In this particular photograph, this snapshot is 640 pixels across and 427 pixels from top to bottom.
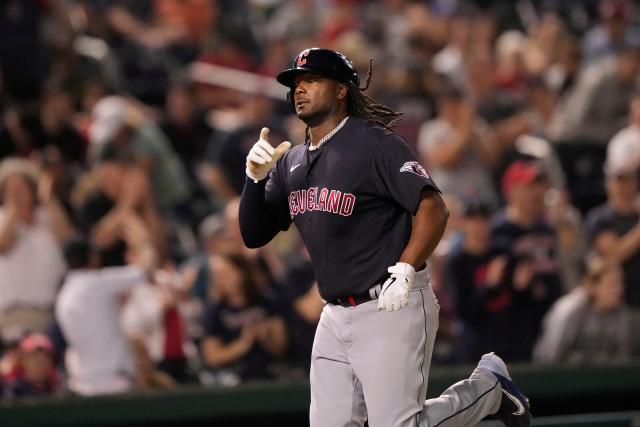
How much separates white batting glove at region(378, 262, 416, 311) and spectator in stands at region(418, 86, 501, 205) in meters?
5.02

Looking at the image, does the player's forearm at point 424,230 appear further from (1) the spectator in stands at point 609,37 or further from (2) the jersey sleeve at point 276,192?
(1) the spectator in stands at point 609,37

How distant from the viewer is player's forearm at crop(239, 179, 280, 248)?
207 inches

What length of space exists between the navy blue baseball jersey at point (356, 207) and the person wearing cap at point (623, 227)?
3966 millimetres

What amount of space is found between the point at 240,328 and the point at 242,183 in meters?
2.14

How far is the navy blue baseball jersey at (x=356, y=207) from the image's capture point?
4879 mm

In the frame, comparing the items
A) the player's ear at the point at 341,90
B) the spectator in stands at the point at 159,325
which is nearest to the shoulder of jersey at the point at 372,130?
the player's ear at the point at 341,90

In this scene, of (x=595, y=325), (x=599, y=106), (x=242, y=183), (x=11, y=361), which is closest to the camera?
(x=11, y=361)

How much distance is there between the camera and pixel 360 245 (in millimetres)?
4926

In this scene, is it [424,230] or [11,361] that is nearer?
[424,230]

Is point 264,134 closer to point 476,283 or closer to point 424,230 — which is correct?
point 424,230

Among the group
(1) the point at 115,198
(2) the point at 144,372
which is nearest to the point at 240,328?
(2) the point at 144,372

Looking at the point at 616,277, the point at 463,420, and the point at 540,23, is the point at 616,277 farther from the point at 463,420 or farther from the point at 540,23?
the point at 540,23

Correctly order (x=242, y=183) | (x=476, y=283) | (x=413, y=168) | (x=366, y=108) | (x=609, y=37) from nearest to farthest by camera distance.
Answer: (x=413, y=168) → (x=366, y=108) → (x=476, y=283) → (x=242, y=183) → (x=609, y=37)

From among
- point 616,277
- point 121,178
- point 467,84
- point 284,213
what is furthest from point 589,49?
point 284,213
